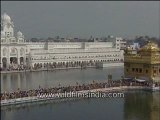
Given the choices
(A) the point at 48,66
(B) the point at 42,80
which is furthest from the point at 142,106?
(A) the point at 48,66

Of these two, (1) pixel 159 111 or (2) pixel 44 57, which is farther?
(2) pixel 44 57

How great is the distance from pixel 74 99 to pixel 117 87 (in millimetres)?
3989

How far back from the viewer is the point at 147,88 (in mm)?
25016

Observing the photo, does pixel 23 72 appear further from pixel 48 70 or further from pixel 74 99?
pixel 74 99

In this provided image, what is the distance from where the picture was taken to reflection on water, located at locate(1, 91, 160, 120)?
1755 cm

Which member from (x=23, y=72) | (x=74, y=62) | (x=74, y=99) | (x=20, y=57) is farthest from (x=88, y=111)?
(x=74, y=62)

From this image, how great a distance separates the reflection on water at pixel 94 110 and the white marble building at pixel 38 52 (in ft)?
79.1

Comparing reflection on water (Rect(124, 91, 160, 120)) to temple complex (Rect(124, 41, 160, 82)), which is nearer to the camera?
reflection on water (Rect(124, 91, 160, 120))

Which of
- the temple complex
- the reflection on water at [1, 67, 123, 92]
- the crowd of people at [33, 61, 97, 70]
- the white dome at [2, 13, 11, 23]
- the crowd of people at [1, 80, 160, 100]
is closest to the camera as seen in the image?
the crowd of people at [1, 80, 160, 100]

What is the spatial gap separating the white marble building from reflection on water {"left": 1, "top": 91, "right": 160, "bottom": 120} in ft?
79.1

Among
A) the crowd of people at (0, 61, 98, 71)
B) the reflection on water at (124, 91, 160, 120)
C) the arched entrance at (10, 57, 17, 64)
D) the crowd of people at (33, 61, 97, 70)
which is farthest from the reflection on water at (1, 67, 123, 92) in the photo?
the arched entrance at (10, 57, 17, 64)

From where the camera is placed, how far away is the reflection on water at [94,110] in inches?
691

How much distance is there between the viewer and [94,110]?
19.0 metres
